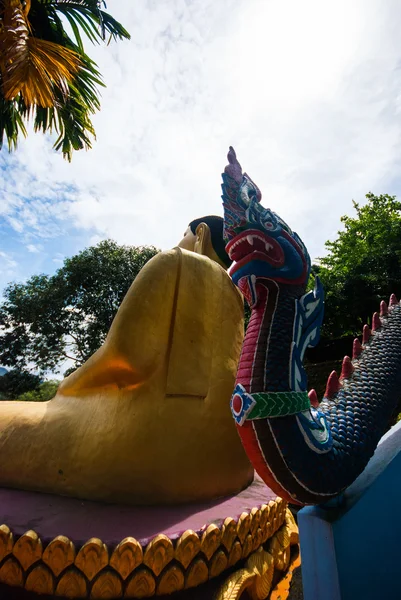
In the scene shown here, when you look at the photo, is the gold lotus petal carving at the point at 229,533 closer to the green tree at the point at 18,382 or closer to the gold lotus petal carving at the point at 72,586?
the gold lotus petal carving at the point at 72,586

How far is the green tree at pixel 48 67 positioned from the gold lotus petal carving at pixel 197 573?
5257 millimetres

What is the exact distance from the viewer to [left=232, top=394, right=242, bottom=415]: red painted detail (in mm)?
1469

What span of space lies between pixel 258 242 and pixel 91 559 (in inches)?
58.1

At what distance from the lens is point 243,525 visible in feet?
6.01

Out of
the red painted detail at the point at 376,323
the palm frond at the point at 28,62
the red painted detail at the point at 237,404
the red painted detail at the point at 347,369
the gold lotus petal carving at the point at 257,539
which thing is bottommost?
the gold lotus petal carving at the point at 257,539

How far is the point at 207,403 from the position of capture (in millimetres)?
2303

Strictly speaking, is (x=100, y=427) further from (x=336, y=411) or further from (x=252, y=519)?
(x=336, y=411)

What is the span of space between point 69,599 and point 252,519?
90 cm

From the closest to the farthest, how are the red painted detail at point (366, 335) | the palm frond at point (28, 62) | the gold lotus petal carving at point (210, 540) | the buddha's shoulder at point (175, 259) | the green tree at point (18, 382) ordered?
the gold lotus petal carving at point (210, 540), the red painted detail at point (366, 335), the buddha's shoulder at point (175, 259), the palm frond at point (28, 62), the green tree at point (18, 382)

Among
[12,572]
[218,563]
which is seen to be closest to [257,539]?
[218,563]

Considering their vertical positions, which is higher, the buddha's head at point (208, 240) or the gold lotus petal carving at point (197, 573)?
the buddha's head at point (208, 240)

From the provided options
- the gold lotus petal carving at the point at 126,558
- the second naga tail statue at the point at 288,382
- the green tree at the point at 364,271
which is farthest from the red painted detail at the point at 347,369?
the green tree at the point at 364,271

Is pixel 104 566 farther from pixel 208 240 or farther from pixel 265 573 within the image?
pixel 208 240

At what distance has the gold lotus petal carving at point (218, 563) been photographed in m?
1.65
